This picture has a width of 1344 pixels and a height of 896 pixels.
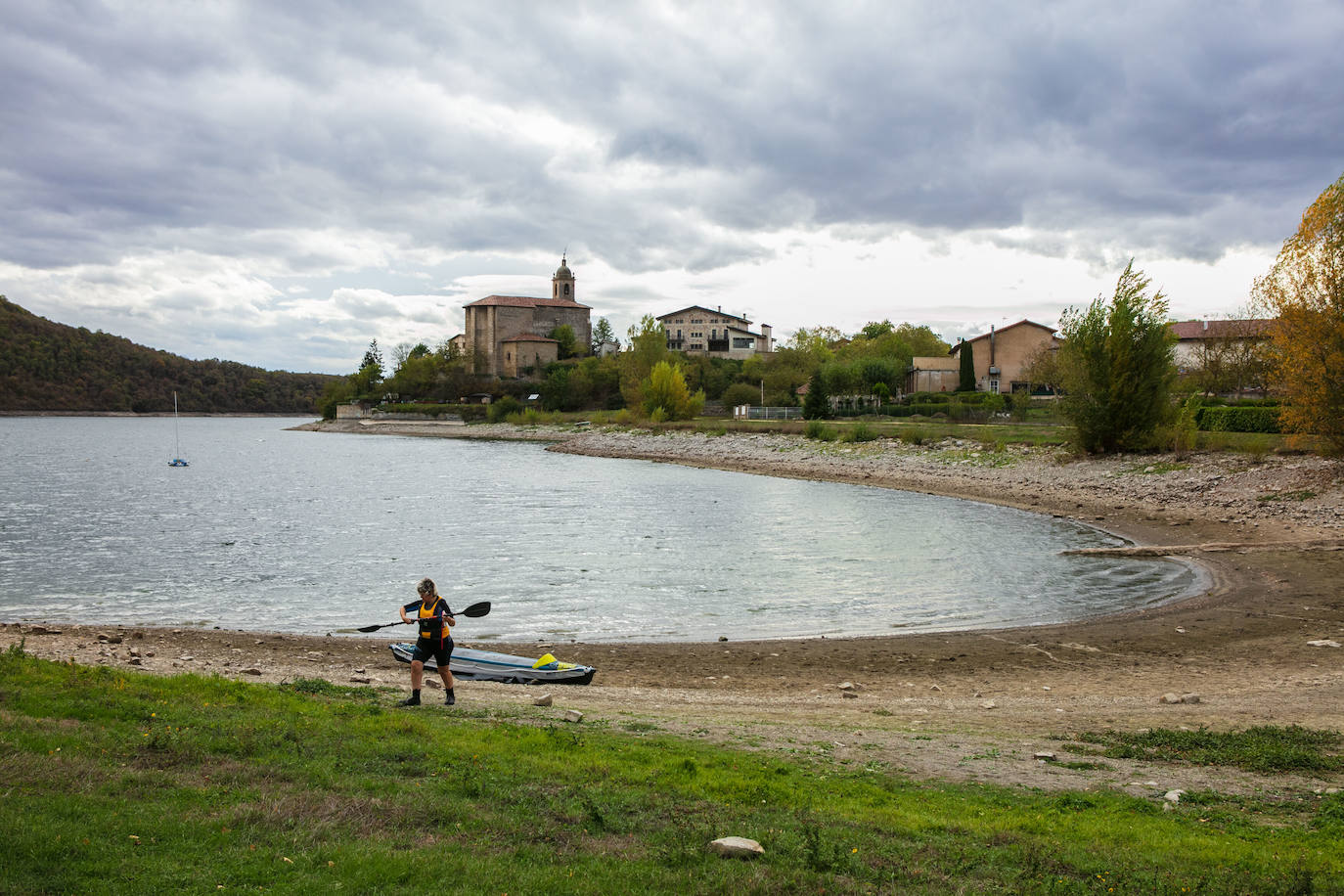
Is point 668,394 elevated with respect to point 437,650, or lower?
elevated

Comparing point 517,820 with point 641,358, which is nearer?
point 517,820

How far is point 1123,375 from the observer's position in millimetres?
39688

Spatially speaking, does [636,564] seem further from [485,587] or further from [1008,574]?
[1008,574]

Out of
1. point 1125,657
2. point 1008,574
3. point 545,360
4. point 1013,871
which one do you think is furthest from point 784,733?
point 545,360

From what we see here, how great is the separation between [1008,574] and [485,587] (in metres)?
12.4

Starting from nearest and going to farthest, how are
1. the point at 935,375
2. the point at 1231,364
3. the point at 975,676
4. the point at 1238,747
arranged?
the point at 1238,747
the point at 975,676
the point at 1231,364
the point at 935,375

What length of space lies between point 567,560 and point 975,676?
44.3 feet

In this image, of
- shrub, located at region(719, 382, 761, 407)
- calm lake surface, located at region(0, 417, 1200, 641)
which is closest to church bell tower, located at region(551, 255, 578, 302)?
shrub, located at region(719, 382, 761, 407)

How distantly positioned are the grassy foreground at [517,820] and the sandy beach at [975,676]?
97 centimetres

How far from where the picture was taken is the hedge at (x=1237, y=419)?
3944 centimetres

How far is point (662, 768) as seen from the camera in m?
7.30

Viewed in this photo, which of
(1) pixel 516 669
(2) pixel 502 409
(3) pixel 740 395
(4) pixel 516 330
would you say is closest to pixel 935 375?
(3) pixel 740 395

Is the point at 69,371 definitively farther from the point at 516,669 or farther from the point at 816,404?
the point at 516,669

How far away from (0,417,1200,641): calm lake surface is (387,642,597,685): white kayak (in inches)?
105
